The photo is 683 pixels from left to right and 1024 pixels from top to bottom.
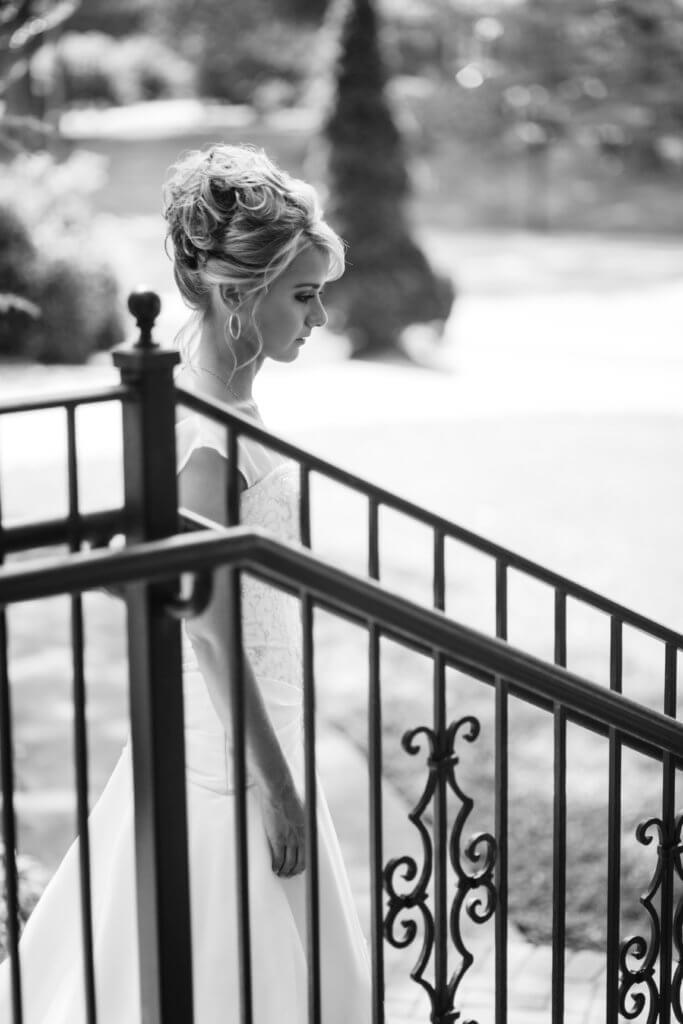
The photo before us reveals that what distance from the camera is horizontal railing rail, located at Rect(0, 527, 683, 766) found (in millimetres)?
1694

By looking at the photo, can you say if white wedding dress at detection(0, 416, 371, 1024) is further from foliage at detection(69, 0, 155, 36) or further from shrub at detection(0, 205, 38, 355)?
foliage at detection(69, 0, 155, 36)

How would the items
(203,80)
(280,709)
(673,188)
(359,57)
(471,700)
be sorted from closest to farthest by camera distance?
(280,709), (471,700), (359,57), (673,188), (203,80)

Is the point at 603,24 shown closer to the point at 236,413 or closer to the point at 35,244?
the point at 35,244

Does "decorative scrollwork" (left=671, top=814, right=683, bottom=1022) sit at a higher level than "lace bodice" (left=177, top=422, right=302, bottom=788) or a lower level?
lower

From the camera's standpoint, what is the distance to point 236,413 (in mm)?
2059

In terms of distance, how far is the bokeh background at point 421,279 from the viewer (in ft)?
22.1

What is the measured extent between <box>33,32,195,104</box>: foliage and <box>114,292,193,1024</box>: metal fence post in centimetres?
3065

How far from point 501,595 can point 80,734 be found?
3.04ft

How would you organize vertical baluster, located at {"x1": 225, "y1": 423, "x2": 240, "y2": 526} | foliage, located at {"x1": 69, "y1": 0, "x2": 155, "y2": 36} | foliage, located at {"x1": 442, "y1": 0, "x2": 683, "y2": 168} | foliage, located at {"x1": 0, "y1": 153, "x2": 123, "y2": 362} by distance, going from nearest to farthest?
vertical baluster, located at {"x1": 225, "y1": 423, "x2": 240, "y2": 526}, foliage, located at {"x1": 0, "y1": 153, "x2": 123, "y2": 362}, foliage, located at {"x1": 442, "y1": 0, "x2": 683, "y2": 168}, foliage, located at {"x1": 69, "y1": 0, "x2": 155, "y2": 36}

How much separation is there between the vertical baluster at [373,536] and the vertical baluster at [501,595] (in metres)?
0.20

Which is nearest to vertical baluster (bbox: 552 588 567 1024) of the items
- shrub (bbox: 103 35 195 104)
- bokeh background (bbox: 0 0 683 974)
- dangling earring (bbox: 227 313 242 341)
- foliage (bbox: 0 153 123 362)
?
dangling earring (bbox: 227 313 242 341)

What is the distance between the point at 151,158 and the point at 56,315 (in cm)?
1608

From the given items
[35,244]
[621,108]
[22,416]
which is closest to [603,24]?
[621,108]

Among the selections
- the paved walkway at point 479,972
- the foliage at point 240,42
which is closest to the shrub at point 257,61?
the foliage at point 240,42
